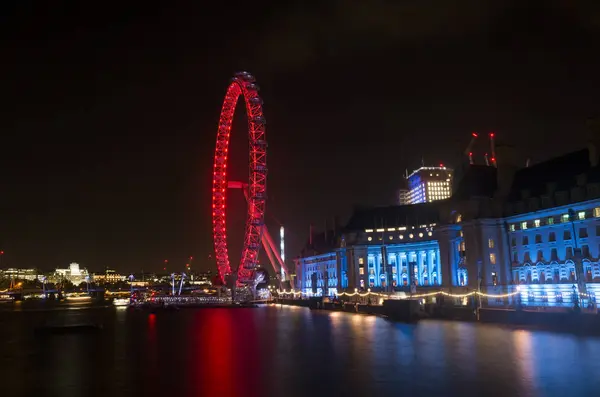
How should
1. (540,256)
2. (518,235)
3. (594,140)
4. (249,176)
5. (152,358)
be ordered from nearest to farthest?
(152,358), (594,140), (540,256), (518,235), (249,176)

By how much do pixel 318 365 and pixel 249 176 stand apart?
70.0m

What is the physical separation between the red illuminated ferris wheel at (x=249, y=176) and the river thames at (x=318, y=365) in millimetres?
53955

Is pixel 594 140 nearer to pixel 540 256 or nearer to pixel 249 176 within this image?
pixel 540 256

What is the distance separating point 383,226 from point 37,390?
4167 inches

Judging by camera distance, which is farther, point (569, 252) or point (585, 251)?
point (569, 252)

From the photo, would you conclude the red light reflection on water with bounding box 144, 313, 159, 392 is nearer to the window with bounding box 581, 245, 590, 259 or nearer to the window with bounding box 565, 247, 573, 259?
the window with bounding box 581, 245, 590, 259

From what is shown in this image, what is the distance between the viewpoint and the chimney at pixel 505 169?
83.2 metres

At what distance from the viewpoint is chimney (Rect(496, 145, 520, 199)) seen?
273 ft

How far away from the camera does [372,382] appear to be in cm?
1881

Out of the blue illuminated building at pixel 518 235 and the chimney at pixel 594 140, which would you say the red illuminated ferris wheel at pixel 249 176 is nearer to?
the blue illuminated building at pixel 518 235

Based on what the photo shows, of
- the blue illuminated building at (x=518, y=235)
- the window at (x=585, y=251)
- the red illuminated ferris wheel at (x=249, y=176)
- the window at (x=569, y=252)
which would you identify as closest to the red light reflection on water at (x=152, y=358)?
the blue illuminated building at (x=518, y=235)

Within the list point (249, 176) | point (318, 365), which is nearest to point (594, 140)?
point (249, 176)

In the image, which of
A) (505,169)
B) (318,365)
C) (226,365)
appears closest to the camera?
(318,365)

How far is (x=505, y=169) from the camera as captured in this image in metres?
83.8
